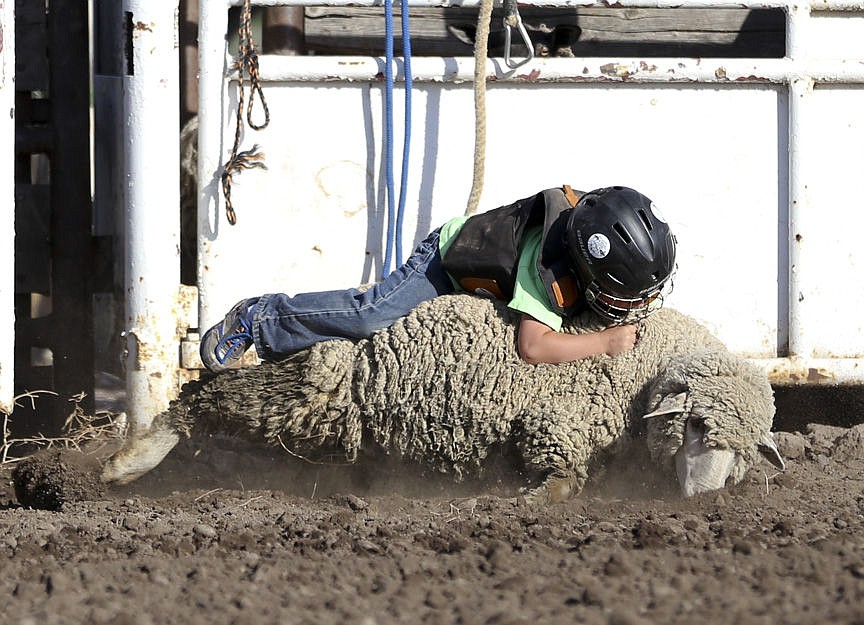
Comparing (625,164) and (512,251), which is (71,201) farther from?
(625,164)

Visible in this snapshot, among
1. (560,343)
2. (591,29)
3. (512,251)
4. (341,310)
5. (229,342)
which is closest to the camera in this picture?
(560,343)

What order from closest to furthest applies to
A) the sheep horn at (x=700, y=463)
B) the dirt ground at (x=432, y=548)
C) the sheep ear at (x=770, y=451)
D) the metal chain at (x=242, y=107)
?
the dirt ground at (x=432, y=548)
the sheep horn at (x=700, y=463)
the sheep ear at (x=770, y=451)
the metal chain at (x=242, y=107)

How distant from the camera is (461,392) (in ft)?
11.9

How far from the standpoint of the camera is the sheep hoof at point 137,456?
3.99 metres

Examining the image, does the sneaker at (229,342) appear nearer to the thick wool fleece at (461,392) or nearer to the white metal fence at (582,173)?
the thick wool fleece at (461,392)

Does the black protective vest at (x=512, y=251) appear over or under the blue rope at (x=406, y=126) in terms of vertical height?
under

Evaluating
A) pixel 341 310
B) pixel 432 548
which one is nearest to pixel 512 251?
pixel 341 310

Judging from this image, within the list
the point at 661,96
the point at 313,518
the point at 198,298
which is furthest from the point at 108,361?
the point at 661,96

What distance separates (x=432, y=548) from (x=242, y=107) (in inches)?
85.1

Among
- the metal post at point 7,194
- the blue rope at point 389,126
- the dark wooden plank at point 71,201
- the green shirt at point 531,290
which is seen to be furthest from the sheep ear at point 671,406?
the dark wooden plank at point 71,201

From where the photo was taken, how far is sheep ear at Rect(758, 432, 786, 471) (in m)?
3.46

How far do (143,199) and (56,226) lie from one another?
0.93m

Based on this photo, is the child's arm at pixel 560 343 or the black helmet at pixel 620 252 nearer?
the black helmet at pixel 620 252

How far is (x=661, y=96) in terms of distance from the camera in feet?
14.3
